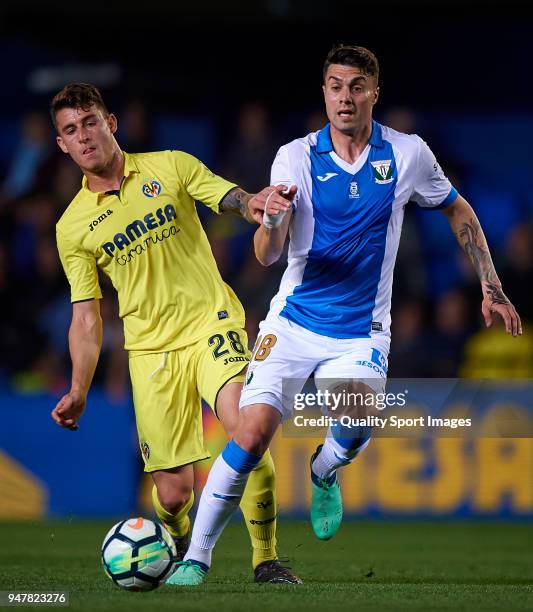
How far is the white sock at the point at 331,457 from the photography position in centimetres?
648

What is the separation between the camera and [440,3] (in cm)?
1506

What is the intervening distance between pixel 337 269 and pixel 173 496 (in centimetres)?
161

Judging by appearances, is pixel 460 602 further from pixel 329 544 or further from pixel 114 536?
pixel 329 544

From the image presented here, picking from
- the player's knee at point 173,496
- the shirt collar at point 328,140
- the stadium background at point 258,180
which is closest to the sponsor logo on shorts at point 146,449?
the player's knee at point 173,496

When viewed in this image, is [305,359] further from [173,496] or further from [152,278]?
[173,496]

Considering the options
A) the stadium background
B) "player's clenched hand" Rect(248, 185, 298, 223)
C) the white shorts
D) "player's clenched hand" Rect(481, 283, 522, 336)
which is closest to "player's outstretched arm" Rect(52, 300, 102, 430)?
the white shorts

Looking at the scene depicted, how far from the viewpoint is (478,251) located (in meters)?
6.59

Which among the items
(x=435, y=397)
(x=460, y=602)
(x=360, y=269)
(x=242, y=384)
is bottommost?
(x=435, y=397)

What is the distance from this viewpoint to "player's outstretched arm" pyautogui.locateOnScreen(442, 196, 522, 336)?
6.25 metres

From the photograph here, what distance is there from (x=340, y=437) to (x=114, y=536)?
4.25ft

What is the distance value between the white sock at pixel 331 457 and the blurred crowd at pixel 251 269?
4482mm

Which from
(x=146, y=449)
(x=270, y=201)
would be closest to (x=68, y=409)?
(x=146, y=449)

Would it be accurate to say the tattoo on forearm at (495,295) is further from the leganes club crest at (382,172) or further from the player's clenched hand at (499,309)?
the leganes club crest at (382,172)

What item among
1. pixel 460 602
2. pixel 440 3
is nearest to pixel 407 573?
pixel 460 602
